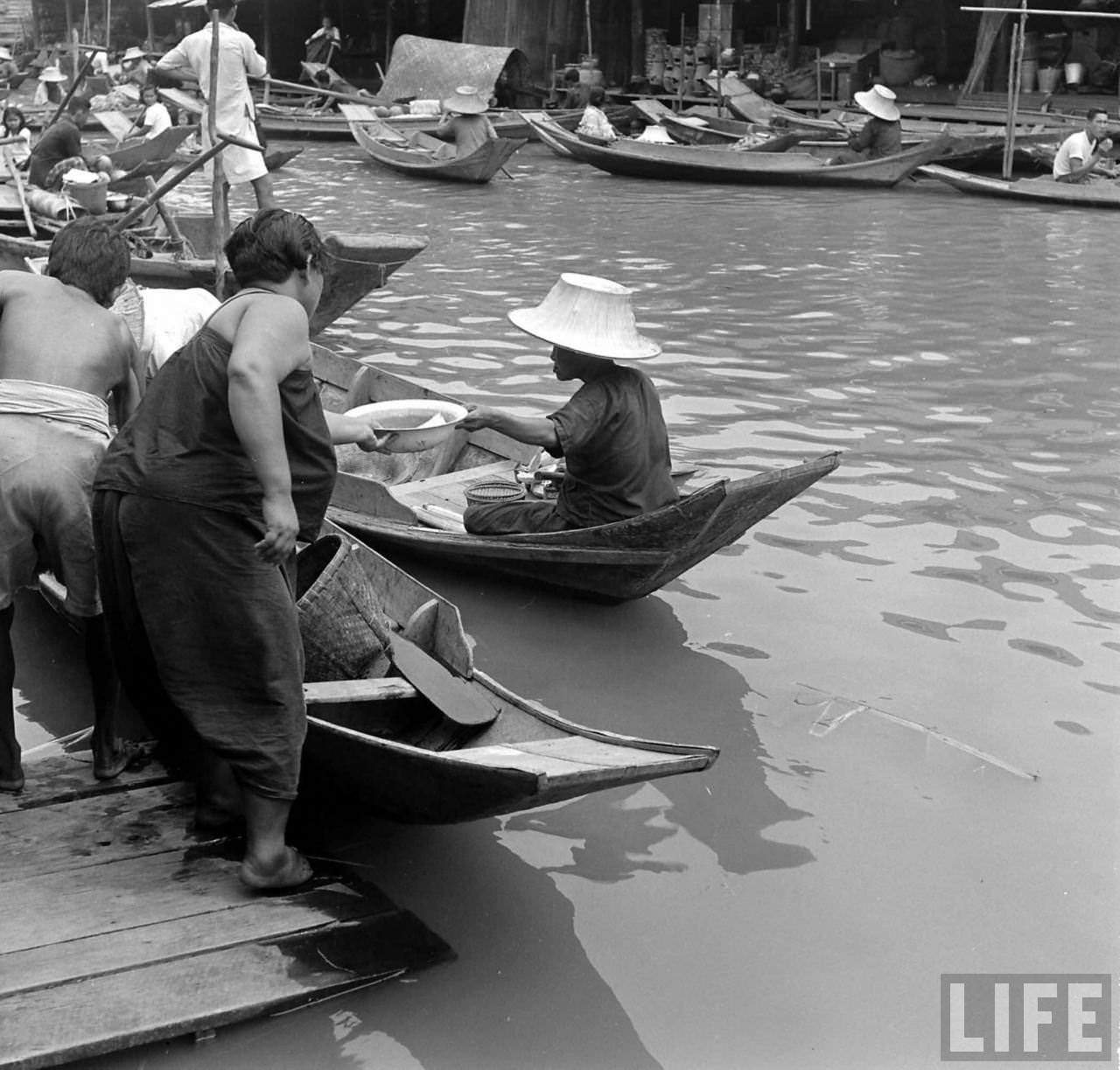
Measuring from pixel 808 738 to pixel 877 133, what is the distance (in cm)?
1194

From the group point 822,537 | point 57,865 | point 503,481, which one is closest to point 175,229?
point 503,481

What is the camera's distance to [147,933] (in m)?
2.94

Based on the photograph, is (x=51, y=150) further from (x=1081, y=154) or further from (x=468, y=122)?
(x=1081, y=154)

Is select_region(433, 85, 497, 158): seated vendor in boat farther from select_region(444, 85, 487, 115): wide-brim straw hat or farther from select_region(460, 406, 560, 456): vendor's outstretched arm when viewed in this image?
select_region(460, 406, 560, 456): vendor's outstretched arm

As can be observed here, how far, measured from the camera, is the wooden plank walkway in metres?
2.72

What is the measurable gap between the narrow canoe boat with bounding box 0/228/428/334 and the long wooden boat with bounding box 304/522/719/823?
→ 425cm

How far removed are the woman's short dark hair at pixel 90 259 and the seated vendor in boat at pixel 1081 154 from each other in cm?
1214

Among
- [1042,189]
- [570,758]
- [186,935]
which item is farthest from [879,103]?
[186,935]

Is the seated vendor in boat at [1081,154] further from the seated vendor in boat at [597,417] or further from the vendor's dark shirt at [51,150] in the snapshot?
the seated vendor in boat at [597,417]

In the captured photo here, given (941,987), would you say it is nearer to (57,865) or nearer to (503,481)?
(57,865)

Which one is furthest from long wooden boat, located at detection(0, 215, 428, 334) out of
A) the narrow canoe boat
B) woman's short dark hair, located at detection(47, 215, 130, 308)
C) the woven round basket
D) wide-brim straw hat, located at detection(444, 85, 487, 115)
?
wide-brim straw hat, located at detection(444, 85, 487, 115)

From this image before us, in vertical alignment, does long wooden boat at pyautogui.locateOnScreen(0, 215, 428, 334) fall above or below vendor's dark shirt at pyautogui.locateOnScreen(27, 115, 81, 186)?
below

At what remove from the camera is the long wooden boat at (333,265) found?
25.7 ft

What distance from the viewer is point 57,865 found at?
315 centimetres
